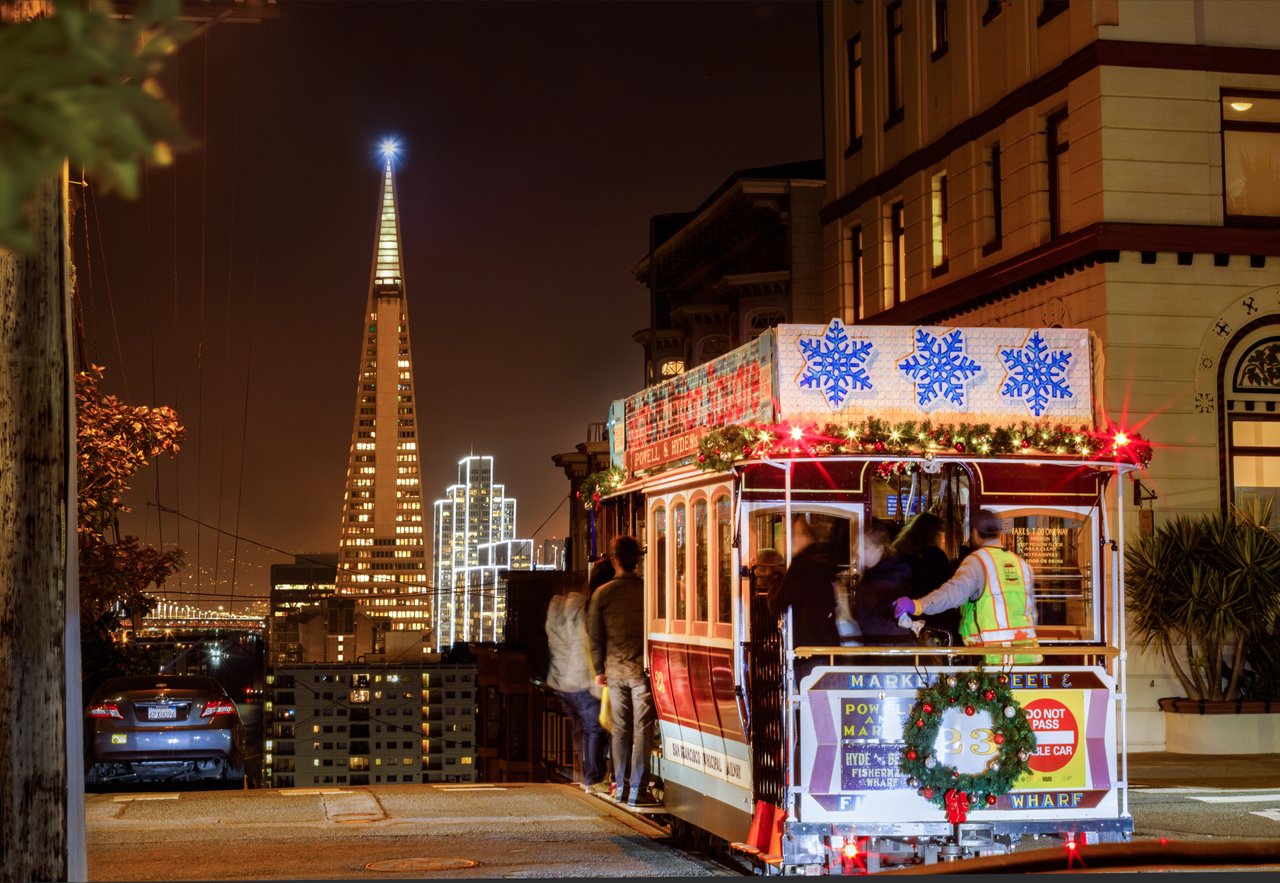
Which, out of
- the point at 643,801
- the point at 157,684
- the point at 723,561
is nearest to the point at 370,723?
the point at 157,684

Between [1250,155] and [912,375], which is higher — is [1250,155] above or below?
above

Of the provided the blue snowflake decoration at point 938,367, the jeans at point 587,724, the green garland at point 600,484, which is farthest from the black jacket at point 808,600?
the jeans at point 587,724

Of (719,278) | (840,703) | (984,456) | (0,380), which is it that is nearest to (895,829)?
(840,703)

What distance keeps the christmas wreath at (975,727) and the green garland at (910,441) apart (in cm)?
151

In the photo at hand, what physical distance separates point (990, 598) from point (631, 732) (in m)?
4.59

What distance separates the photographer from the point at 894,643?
10.4 m

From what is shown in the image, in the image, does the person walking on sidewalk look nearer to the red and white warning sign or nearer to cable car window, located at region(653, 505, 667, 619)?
cable car window, located at region(653, 505, 667, 619)

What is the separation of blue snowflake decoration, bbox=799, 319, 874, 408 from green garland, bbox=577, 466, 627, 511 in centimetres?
424

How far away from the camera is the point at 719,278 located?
4122 centimetres

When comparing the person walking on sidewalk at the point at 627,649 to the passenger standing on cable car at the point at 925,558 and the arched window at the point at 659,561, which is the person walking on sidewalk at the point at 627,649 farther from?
the passenger standing on cable car at the point at 925,558

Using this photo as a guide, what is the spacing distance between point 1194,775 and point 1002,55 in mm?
11406

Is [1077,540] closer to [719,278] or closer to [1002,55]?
[1002,55]

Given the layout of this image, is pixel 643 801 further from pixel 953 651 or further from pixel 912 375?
pixel 912 375

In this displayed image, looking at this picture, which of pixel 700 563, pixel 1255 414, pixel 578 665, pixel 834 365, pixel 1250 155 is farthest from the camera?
pixel 1250 155
